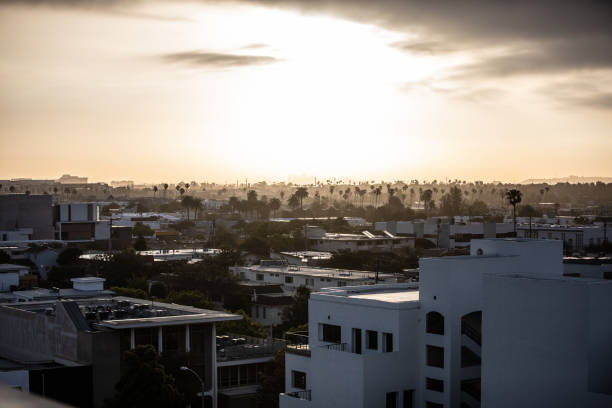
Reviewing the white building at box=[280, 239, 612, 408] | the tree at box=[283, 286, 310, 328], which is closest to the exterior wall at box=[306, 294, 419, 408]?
the white building at box=[280, 239, 612, 408]

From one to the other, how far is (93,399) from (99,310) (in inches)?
233

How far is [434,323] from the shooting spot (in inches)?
903

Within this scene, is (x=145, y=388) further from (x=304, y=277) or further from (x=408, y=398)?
(x=304, y=277)

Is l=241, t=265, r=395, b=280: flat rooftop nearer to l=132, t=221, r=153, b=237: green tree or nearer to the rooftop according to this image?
the rooftop

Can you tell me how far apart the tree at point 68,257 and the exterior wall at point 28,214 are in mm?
28712

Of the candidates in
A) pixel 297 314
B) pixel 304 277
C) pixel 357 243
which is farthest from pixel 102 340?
pixel 357 243

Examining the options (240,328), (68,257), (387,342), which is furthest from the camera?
(68,257)

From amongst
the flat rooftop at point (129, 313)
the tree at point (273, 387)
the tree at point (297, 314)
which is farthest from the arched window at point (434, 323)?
the tree at point (297, 314)

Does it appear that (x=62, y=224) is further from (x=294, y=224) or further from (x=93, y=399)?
(x=93, y=399)

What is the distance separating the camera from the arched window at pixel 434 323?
22766 millimetres

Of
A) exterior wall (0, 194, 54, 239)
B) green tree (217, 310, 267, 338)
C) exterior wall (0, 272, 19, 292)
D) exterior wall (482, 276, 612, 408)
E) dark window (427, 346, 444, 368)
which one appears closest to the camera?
exterior wall (482, 276, 612, 408)

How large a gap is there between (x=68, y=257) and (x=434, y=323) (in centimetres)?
5104

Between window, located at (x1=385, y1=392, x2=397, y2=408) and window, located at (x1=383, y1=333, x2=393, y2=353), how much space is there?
3.79 feet

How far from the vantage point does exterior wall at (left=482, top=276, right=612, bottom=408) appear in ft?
56.6
